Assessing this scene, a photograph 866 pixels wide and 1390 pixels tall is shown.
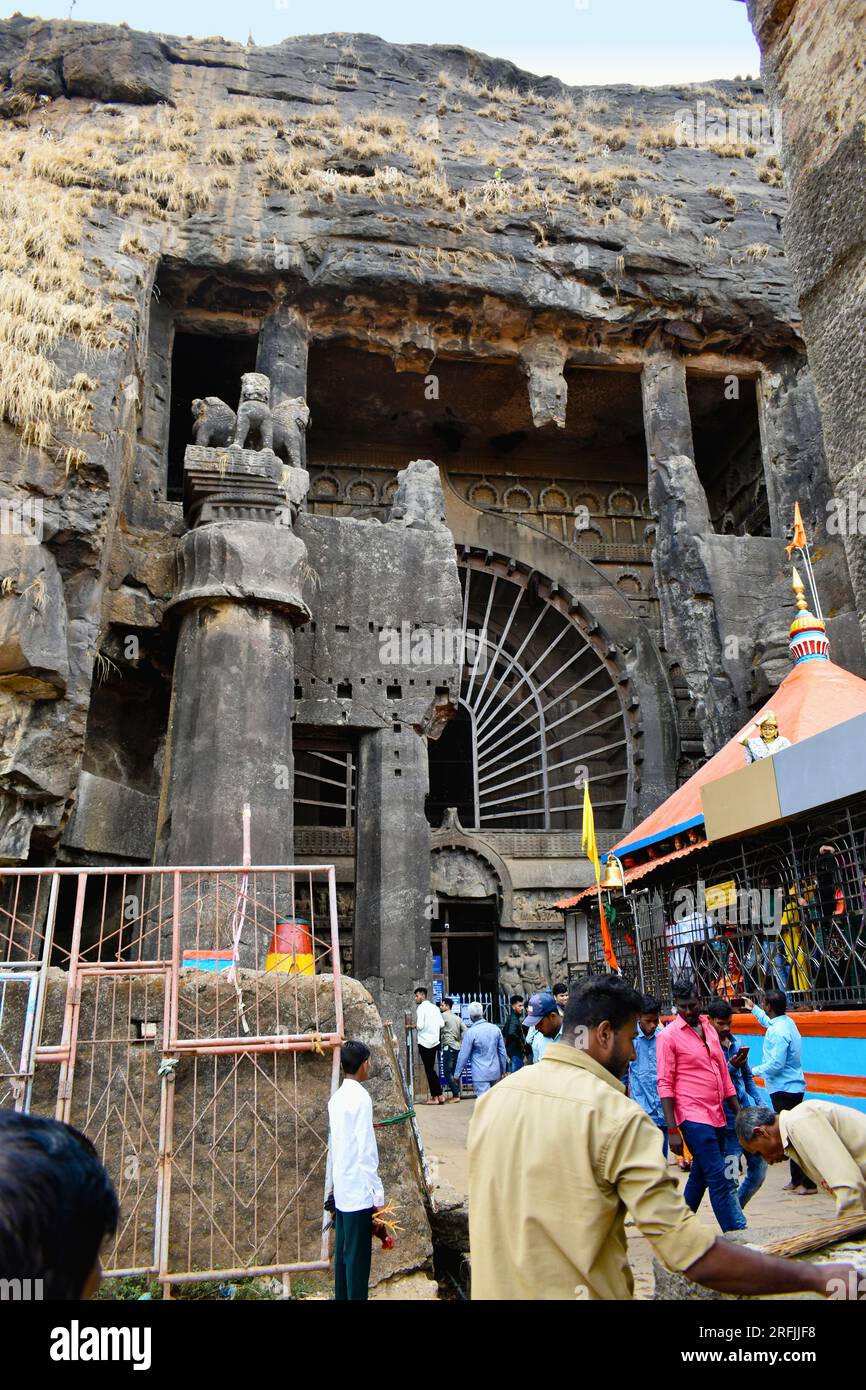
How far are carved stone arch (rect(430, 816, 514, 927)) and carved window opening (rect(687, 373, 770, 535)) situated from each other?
7648 millimetres

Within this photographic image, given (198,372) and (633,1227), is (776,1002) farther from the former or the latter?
(198,372)

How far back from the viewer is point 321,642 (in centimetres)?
1273

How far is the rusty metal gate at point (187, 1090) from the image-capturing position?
16.9 feet

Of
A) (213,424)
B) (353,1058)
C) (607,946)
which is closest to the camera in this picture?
(353,1058)

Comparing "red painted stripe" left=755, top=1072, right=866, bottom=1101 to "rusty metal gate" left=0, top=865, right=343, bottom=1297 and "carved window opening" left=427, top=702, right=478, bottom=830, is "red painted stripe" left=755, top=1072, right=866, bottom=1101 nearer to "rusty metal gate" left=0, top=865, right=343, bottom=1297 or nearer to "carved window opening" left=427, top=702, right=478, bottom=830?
"rusty metal gate" left=0, top=865, right=343, bottom=1297

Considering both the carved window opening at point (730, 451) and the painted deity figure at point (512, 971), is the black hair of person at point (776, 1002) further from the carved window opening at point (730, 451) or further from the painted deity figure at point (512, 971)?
the carved window opening at point (730, 451)

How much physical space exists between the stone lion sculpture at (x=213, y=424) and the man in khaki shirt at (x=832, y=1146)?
419 inches

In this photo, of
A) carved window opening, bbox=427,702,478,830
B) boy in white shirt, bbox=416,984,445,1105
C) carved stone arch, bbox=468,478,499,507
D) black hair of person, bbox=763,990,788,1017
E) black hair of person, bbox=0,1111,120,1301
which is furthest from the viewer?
carved stone arch, bbox=468,478,499,507

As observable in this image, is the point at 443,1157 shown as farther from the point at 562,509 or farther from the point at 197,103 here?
the point at 197,103

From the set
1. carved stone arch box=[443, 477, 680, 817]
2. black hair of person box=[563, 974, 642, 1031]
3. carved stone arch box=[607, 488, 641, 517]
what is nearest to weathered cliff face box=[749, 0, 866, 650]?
black hair of person box=[563, 974, 642, 1031]

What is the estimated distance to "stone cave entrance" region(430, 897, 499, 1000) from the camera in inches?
591

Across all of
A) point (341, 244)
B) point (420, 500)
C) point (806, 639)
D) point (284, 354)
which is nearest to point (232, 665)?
point (420, 500)

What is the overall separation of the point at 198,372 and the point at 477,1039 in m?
12.5

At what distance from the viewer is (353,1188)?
434 cm
